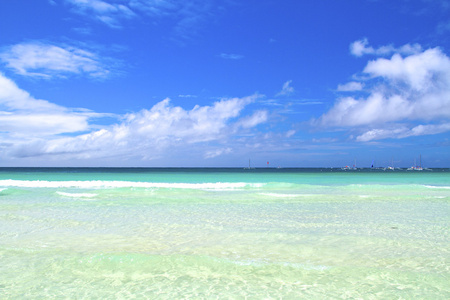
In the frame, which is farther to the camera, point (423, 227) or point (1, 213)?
point (1, 213)

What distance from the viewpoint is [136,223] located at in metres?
12.3

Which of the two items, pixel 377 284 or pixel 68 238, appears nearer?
pixel 377 284

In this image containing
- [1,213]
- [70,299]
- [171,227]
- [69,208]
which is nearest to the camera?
[70,299]

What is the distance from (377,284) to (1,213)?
14.8 meters

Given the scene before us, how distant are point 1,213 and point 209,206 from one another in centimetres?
903

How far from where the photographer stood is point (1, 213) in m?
14.6

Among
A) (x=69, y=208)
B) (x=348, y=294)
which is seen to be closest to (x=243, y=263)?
(x=348, y=294)

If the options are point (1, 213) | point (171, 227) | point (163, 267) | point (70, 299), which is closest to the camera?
point (70, 299)

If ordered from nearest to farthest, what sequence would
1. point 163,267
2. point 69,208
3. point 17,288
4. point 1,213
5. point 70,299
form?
point 70,299, point 17,288, point 163,267, point 1,213, point 69,208

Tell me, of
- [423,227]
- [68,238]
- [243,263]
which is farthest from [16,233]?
[423,227]

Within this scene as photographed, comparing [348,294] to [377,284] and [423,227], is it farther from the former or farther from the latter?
[423,227]

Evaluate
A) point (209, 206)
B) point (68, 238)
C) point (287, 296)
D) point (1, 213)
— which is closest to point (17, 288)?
point (68, 238)

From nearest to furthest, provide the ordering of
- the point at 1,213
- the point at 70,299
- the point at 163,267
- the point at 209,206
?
the point at 70,299 → the point at 163,267 → the point at 1,213 → the point at 209,206

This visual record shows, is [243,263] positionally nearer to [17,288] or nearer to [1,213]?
[17,288]
